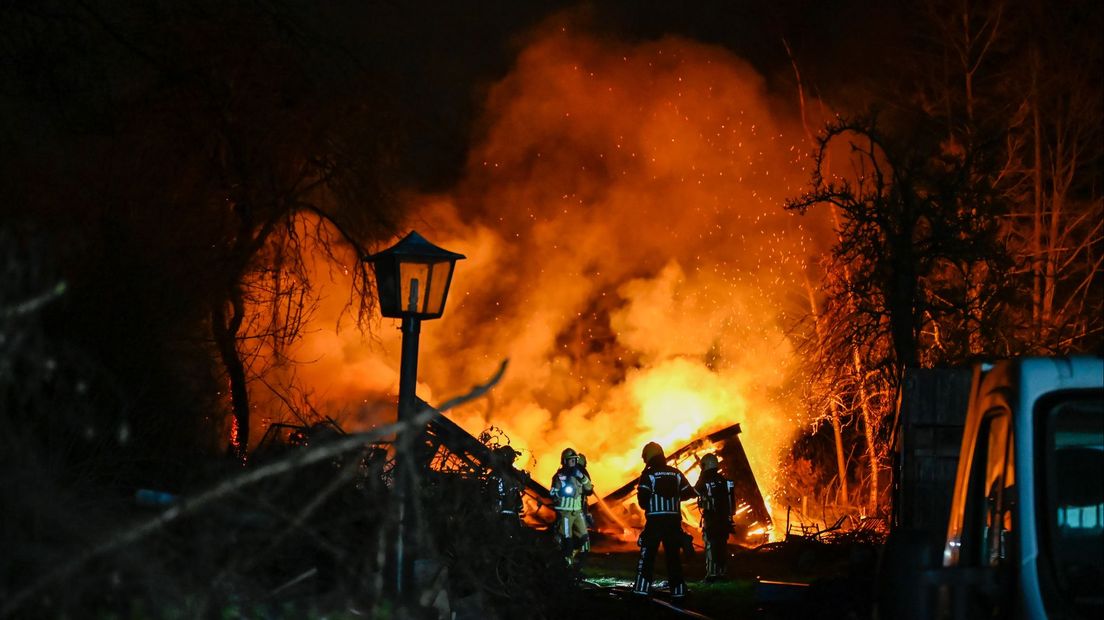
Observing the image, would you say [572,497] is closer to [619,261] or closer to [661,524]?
[661,524]

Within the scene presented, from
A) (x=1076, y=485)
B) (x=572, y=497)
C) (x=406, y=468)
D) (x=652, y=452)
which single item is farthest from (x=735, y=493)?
(x=406, y=468)

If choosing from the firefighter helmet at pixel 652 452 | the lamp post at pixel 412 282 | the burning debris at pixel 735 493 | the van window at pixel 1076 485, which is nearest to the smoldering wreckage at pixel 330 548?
the lamp post at pixel 412 282

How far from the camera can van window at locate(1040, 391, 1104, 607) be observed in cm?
421

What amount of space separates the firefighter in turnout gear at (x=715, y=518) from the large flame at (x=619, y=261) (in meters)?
9.15

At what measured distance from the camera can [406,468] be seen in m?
4.19

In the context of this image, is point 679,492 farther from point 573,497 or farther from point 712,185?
point 712,185

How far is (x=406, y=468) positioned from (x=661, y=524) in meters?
9.59

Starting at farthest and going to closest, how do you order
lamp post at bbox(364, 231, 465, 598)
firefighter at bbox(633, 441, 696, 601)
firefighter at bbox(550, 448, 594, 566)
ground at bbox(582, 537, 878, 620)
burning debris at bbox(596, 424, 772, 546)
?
burning debris at bbox(596, 424, 772, 546), firefighter at bbox(550, 448, 594, 566), firefighter at bbox(633, 441, 696, 601), ground at bbox(582, 537, 878, 620), lamp post at bbox(364, 231, 465, 598)

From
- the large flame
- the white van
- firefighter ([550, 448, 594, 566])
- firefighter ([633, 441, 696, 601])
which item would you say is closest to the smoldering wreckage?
firefighter ([633, 441, 696, 601])

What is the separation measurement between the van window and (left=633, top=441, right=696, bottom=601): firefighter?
910 centimetres

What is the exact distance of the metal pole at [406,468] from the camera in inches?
160

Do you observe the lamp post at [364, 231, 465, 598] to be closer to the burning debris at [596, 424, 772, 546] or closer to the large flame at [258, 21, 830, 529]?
the burning debris at [596, 424, 772, 546]

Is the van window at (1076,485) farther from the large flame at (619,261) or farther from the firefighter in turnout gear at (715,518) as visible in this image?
the large flame at (619,261)

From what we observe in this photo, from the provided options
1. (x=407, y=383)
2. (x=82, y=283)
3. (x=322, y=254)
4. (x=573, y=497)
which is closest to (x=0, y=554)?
(x=407, y=383)
